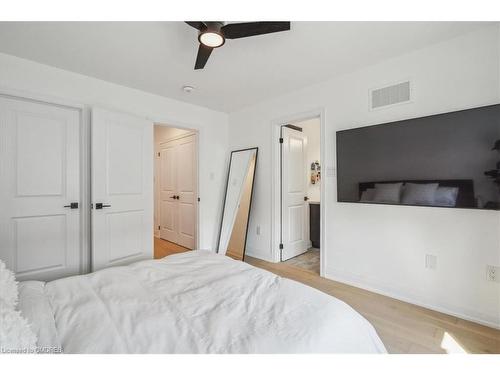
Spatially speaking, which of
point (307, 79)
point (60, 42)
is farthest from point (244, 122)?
point (60, 42)

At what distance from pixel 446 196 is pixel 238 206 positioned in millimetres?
2476

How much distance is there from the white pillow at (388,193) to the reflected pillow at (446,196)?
0.28 metres

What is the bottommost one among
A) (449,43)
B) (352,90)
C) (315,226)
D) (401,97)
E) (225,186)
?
(315,226)

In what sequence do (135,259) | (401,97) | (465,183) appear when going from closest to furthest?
(465,183)
(401,97)
(135,259)

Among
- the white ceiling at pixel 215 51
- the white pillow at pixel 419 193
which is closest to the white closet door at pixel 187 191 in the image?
the white ceiling at pixel 215 51

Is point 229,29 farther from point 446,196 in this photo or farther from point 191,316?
point 446,196

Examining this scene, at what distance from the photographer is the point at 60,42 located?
6.68 feet

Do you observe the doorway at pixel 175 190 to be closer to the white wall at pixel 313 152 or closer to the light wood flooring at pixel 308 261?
the light wood flooring at pixel 308 261

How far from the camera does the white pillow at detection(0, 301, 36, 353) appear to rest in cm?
63

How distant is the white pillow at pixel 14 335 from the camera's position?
0.63m

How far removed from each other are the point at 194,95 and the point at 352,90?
2.02 meters

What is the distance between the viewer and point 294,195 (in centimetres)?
367

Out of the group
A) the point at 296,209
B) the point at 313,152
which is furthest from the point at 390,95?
the point at 313,152
